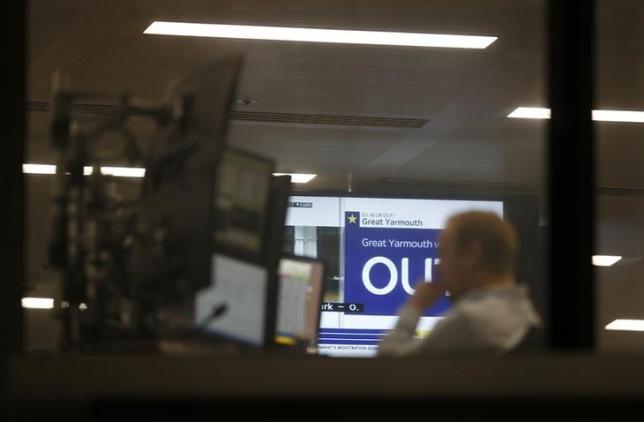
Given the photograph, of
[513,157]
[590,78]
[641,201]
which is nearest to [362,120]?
[513,157]

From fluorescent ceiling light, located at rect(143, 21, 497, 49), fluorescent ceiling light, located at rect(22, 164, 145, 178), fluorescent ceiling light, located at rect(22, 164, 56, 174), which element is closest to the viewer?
fluorescent ceiling light, located at rect(22, 164, 56, 174)

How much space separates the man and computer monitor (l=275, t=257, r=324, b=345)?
0.19 metres

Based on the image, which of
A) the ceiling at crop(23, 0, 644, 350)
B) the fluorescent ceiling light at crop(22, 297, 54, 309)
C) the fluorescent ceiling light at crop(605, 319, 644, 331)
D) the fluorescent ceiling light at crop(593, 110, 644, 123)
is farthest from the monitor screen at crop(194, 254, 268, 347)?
the fluorescent ceiling light at crop(605, 319, 644, 331)

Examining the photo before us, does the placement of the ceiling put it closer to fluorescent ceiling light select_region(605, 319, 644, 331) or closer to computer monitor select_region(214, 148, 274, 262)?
computer monitor select_region(214, 148, 274, 262)

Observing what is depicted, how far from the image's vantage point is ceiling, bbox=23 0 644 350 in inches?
234

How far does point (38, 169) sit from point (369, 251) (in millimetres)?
4481

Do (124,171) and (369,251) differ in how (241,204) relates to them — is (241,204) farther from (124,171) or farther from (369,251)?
(369,251)

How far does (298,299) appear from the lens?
9.49ft

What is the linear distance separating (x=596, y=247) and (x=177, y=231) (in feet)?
2.28

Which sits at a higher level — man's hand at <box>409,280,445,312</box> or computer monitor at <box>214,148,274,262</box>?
computer monitor at <box>214,148,274,262</box>

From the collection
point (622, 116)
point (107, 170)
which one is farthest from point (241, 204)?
point (622, 116)

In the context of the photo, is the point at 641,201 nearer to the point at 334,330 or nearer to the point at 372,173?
the point at 372,173

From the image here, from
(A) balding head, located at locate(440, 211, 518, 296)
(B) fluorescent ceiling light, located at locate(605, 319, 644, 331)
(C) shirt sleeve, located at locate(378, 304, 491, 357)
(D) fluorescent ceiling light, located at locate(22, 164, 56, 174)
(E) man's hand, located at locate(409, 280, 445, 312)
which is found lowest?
(C) shirt sleeve, located at locate(378, 304, 491, 357)

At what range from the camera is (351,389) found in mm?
1888
